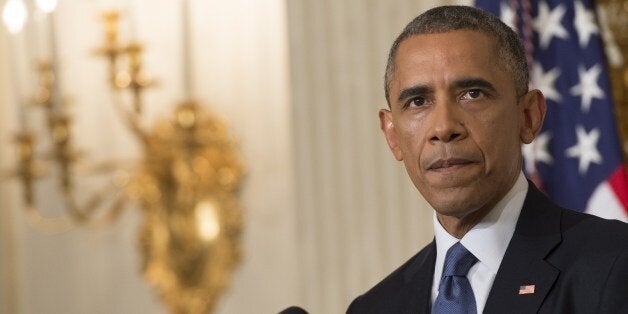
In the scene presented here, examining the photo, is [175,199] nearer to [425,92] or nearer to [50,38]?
[50,38]

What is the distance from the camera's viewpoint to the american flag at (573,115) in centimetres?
423

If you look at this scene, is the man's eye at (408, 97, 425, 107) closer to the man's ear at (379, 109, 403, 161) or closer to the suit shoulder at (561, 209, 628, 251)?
the man's ear at (379, 109, 403, 161)

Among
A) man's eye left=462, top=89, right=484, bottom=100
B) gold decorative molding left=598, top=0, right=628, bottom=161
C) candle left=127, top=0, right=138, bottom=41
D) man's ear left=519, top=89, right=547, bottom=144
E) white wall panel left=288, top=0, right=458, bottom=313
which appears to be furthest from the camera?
candle left=127, top=0, right=138, bottom=41

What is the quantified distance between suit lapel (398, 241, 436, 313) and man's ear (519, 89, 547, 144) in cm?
28

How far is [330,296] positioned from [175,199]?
2468mm

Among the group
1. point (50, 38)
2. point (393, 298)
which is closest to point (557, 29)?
point (393, 298)

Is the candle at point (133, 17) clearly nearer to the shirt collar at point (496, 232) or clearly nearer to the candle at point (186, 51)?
the candle at point (186, 51)

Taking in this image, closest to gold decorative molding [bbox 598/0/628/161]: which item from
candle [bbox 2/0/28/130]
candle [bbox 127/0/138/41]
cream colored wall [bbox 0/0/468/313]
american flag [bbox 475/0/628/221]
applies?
american flag [bbox 475/0/628/221]

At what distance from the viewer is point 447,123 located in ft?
7.02

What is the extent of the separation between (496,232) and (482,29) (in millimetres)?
330

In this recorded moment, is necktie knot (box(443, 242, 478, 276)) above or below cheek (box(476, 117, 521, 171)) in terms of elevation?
below

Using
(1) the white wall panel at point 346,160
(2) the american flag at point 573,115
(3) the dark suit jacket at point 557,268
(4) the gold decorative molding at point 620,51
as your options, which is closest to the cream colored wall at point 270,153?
(1) the white wall panel at point 346,160

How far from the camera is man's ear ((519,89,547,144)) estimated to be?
228cm

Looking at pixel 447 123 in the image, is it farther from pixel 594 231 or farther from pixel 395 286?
pixel 395 286
